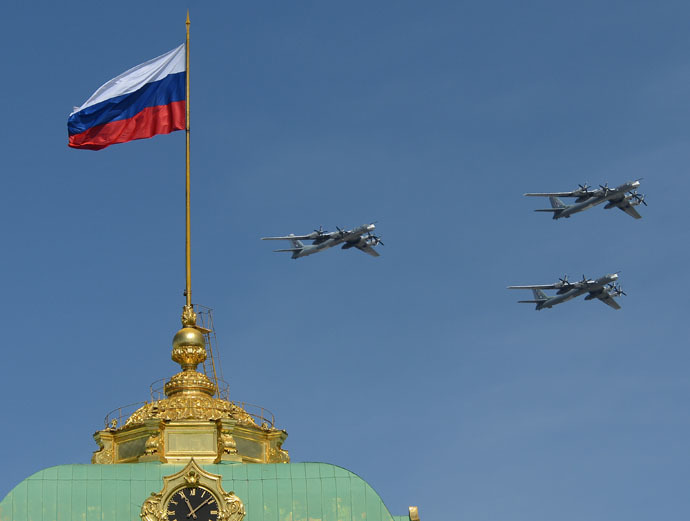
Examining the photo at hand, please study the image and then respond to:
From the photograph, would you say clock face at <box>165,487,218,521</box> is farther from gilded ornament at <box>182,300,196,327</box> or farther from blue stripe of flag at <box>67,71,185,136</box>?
blue stripe of flag at <box>67,71,185,136</box>

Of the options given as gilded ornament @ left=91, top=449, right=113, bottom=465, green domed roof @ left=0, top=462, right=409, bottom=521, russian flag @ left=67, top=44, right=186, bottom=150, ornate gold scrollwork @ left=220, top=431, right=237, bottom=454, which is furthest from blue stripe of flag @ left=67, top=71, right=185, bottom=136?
green domed roof @ left=0, top=462, right=409, bottom=521

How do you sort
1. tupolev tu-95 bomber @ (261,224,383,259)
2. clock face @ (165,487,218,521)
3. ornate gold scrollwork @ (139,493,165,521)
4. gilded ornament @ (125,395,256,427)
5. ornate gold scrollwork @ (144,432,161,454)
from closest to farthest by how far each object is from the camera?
1. ornate gold scrollwork @ (139,493,165,521)
2. clock face @ (165,487,218,521)
3. ornate gold scrollwork @ (144,432,161,454)
4. gilded ornament @ (125,395,256,427)
5. tupolev tu-95 bomber @ (261,224,383,259)

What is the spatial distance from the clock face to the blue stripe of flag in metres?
28.2

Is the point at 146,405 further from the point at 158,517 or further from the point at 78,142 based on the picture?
the point at 78,142

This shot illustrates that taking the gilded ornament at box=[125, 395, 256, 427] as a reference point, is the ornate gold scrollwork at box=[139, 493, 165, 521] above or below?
below

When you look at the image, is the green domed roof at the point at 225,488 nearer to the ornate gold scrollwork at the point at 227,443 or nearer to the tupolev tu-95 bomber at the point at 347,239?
the ornate gold scrollwork at the point at 227,443

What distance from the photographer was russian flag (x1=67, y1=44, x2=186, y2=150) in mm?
96688

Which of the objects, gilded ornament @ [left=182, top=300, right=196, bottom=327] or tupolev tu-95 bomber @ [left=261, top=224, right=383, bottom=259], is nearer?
gilded ornament @ [left=182, top=300, right=196, bottom=327]

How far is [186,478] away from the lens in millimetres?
77000

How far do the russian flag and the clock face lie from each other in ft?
88.9

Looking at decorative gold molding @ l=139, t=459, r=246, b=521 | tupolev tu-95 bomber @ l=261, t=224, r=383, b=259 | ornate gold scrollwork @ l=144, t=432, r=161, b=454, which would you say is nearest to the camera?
decorative gold molding @ l=139, t=459, r=246, b=521

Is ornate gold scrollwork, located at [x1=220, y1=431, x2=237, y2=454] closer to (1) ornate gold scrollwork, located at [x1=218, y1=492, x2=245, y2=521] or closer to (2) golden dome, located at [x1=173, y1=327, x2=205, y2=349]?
(1) ornate gold scrollwork, located at [x1=218, y1=492, x2=245, y2=521]

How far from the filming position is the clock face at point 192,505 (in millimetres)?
76250

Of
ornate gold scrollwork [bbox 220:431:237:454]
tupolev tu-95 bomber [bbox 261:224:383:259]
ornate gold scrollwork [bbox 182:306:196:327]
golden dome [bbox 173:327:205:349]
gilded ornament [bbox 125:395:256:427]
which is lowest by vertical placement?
ornate gold scrollwork [bbox 220:431:237:454]
